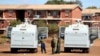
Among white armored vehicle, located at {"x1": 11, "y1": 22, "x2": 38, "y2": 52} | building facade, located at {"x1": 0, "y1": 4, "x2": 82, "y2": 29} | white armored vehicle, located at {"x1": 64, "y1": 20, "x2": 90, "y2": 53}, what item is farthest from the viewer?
building facade, located at {"x1": 0, "y1": 4, "x2": 82, "y2": 29}

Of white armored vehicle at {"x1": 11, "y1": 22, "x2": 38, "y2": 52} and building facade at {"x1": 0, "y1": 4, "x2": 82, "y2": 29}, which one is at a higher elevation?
building facade at {"x1": 0, "y1": 4, "x2": 82, "y2": 29}

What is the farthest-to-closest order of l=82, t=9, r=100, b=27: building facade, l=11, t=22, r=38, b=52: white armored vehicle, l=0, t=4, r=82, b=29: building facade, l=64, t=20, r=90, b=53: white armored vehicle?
l=82, t=9, r=100, b=27: building facade
l=0, t=4, r=82, b=29: building facade
l=64, t=20, r=90, b=53: white armored vehicle
l=11, t=22, r=38, b=52: white armored vehicle

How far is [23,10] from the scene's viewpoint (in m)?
94.6

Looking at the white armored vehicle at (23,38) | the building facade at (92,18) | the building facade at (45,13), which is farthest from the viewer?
the building facade at (92,18)

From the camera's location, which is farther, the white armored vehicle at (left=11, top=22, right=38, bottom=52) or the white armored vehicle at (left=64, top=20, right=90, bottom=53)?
the white armored vehicle at (left=64, top=20, right=90, bottom=53)

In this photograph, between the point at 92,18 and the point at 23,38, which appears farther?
the point at 92,18

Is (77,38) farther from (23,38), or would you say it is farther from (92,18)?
(92,18)

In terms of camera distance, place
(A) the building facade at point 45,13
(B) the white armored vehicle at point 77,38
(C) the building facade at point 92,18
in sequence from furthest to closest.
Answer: (C) the building facade at point 92,18, (A) the building facade at point 45,13, (B) the white armored vehicle at point 77,38

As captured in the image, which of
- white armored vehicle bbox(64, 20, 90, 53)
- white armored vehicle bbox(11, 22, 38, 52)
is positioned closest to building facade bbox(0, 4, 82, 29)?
white armored vehicle bbox(64, 20, 90, 53)

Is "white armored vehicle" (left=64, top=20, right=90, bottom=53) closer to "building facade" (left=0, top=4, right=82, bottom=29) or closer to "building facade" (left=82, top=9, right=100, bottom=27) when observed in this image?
"building facade" (left=0, top=4, right=82, bottom=29)

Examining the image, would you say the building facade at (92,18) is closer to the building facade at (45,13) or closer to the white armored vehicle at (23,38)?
the building facade at (45,13)

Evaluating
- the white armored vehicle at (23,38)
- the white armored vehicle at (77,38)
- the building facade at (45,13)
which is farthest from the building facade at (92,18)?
the white armored vehicle at (23,38)

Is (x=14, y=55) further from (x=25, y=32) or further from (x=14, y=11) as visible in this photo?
(x=14, y=11)

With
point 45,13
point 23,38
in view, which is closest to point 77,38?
point 23,38
